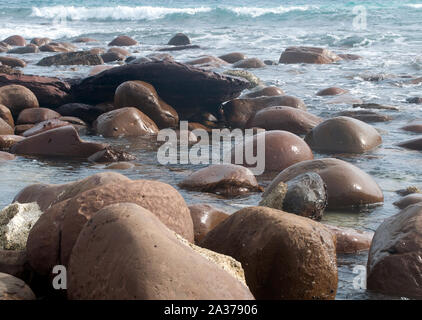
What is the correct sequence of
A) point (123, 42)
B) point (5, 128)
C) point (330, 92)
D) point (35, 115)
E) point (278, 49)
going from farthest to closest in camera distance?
1. point (123, 42)
2. point (278, 49)
3. point (330, 92)
4. point (35, 115)
5. point (5, 128)

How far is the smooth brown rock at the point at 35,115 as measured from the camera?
7312 mm

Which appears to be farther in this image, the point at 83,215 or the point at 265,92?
the point at 265,92

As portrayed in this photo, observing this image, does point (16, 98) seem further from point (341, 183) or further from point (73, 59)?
point (73, 59)

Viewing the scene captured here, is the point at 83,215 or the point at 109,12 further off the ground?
the point at 83,215

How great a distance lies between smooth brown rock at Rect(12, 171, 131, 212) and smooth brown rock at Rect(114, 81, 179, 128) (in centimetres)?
372

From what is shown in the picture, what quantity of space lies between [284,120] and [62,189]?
4107mm

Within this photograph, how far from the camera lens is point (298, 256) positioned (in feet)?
8.53

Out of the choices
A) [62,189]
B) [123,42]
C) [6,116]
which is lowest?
[123,42]

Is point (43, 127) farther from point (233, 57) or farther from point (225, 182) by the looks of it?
point (233, 57)

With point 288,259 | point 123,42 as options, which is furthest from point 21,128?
point 123,42

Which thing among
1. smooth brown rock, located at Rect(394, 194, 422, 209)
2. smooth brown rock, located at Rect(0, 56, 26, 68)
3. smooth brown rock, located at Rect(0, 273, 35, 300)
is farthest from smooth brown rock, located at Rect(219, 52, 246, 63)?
smooth brown rock, located at Rect(0, 273, 35, 300)

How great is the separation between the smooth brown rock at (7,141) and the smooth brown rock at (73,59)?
6865 millimetres

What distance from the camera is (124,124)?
6957 mm

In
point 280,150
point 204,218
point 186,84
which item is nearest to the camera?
point 204,218
